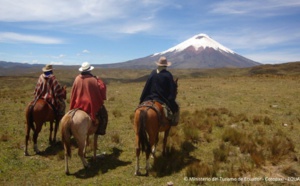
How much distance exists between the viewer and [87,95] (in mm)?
8750

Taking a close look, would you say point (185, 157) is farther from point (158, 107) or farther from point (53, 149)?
point (53, 149)

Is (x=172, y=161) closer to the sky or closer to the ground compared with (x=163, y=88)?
closer to the ground

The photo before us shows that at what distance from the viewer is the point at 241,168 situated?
7.70m

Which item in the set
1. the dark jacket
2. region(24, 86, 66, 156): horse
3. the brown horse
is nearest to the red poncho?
the brown horse

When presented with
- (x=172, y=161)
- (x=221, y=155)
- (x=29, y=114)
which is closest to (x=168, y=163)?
(x=172, y=161)

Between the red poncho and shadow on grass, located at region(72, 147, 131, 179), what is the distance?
161 centimetres

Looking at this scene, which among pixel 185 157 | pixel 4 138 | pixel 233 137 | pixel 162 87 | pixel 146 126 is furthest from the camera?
pixel 4 138

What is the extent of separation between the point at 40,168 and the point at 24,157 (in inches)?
51.5

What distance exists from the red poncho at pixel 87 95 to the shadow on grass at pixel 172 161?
2566mm

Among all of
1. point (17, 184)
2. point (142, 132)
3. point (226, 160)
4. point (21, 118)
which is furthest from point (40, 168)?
point (21, 118)

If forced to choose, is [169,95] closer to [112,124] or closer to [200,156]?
[200,156]

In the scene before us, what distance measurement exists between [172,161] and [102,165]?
2349 millimetres

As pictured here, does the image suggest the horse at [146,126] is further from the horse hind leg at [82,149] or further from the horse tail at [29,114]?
the horse tail at [29,114]

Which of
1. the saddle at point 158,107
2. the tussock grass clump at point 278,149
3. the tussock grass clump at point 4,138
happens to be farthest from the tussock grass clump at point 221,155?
the tussock grass clump at point 4,138
